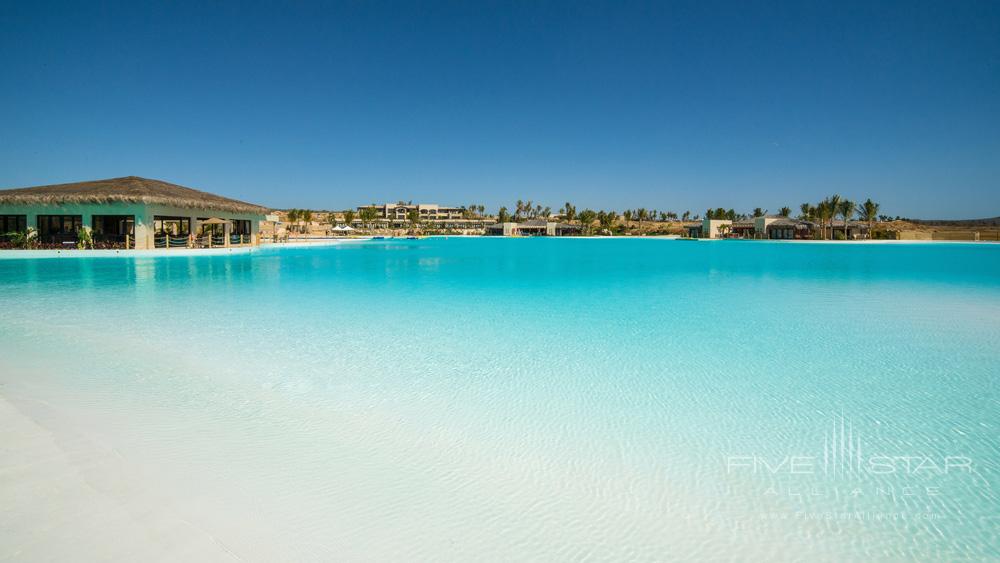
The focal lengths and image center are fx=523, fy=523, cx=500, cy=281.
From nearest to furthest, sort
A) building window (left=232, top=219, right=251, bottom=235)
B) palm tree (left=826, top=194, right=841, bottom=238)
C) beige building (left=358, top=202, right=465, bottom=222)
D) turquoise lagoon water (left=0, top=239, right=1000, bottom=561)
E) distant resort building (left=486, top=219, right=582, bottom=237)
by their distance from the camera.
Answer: turquoise lagoon water (left=0, top=239, right=1000, bottom=561) < building window (left=232, top=219, right=251, bottom=235) < palm tree (left=826, top=194, right=841, bottom=238) < distant resort building (left=486, top=219, right=582, bottom=237) < beige building (left=358, top=202, right=465, bottom=222)

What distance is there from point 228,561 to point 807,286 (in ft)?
48.8

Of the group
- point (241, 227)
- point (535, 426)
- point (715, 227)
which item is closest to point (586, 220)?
point (715, 227)

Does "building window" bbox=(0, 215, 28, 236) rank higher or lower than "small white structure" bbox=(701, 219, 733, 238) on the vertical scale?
lower

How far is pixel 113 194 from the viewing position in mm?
21406

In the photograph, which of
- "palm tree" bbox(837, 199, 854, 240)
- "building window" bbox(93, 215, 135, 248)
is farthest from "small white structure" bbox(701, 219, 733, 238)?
"building window" bbox(93, 215, 135, 248)

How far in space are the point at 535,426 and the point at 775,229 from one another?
62.0 m

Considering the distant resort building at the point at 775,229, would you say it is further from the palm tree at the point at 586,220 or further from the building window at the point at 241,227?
the building window at the point at 241,227

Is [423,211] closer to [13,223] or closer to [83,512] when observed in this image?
[13,223]

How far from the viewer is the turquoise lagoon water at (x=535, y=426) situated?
2469 mm

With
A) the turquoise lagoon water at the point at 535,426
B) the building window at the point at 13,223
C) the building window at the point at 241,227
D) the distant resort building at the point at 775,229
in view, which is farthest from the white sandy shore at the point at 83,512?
the distant resort building at the point at 775,229

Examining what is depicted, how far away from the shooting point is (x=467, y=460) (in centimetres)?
326

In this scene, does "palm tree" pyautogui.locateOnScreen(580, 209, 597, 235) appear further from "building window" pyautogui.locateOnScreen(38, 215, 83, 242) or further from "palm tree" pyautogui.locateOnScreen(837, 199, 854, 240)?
"building window" pyautogui.locateOnScreen(38, 215, 83, 242)

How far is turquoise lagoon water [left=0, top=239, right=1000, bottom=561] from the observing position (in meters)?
2.47

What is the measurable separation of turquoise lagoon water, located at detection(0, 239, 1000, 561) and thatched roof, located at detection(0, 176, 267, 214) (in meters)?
15.6
